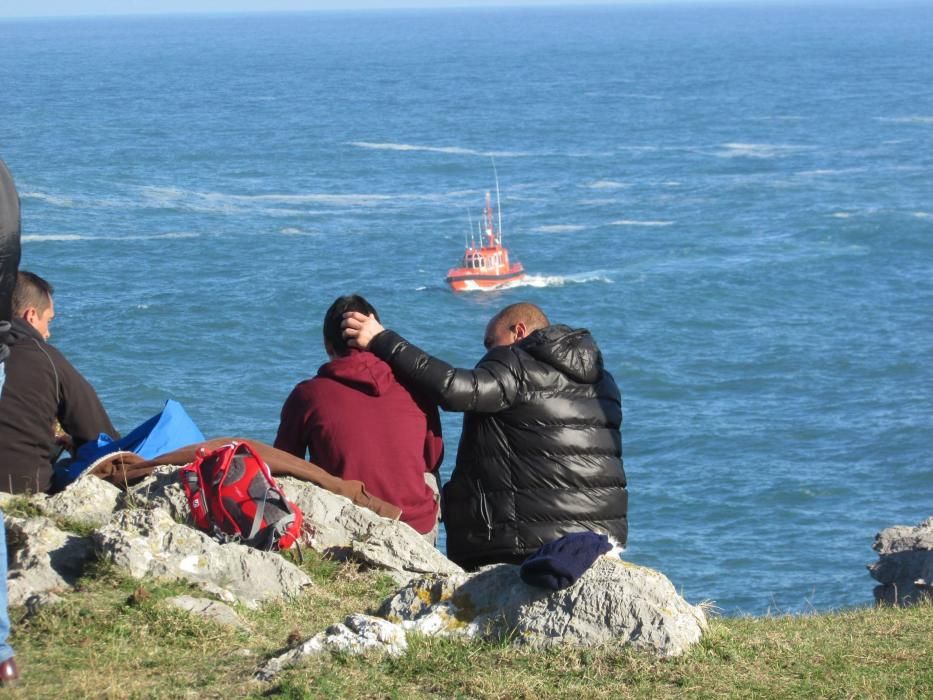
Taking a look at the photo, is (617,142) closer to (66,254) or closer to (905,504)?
(66,254)

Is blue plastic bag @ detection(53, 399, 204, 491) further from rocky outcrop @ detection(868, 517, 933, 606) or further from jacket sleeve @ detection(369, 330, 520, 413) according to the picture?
rocky outcrop @ detection(868, 517, 933, 606)

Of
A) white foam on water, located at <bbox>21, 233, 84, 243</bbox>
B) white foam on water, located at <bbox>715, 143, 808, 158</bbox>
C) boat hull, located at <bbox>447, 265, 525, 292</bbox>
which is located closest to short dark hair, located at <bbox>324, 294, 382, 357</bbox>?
boat hull, located at <bbox>447, 265, 525, 292</bbox>

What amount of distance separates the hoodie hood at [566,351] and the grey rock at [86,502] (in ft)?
7.29

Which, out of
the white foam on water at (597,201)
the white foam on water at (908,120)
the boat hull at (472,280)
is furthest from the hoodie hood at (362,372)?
the white foam on water at (908,120)

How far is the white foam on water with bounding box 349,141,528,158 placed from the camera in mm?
114250

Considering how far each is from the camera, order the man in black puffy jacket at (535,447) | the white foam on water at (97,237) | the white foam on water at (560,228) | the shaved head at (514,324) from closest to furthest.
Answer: the man in black puffy jacket at (535,447)
the shaved head at (514,324)
the white foam on water at (97,237)
the white foam on water at (560,228)

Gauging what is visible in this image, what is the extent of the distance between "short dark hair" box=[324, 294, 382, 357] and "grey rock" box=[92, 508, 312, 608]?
44.8 inches

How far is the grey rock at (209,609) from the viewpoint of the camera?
5957 millimetres

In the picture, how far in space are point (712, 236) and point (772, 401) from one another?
3066cm

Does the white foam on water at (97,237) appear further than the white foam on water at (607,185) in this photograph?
No

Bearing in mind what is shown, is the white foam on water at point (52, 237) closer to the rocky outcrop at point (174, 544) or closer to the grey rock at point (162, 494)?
the grey rock at point (162, 494)

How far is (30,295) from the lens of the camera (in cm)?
778

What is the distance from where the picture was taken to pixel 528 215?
8800 centimetres

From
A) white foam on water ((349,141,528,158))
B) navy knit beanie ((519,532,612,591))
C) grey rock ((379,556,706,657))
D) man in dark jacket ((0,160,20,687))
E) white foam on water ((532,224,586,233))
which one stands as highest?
man in dark jacket ((0,160,20,687))
